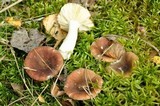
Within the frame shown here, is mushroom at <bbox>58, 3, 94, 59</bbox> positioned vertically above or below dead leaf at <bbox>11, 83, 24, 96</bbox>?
above

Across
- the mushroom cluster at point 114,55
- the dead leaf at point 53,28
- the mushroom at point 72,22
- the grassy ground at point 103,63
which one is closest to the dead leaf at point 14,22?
the grassy ground at point 103,63

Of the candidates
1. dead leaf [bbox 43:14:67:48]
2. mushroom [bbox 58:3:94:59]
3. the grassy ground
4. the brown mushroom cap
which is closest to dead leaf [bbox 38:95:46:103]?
the grassy ground

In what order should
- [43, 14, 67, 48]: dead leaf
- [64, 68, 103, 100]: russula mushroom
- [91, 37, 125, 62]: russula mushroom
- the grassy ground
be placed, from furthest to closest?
[43, 14, 67, 48]: dead leaf
[91, 37, 125, 62]: russula mushroom
the grassy ground
[64, 68, 103, 100]: russula mushroom

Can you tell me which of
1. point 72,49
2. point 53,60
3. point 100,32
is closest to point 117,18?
point 100,32

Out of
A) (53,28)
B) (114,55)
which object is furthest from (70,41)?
(114,55)

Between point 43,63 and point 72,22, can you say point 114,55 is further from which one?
point 43,63

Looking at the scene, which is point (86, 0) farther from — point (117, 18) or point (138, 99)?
point (138, 99)

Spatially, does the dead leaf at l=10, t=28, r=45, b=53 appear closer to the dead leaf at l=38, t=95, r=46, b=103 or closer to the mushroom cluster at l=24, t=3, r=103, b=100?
the mushroom cluster at l=24, t=3, r=103, b=100
